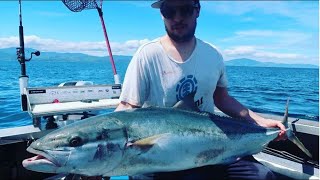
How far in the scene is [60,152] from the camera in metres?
2.07

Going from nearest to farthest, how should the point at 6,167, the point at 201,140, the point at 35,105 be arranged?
the point at 201,140 → the point at 6,167 → the point at 35,105

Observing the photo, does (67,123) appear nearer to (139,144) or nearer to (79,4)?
(139,144)

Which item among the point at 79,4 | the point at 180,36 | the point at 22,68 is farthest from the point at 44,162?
the point at 79,4

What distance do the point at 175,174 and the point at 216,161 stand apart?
1.13 ft

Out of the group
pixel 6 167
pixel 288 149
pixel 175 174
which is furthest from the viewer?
pixel 288 149

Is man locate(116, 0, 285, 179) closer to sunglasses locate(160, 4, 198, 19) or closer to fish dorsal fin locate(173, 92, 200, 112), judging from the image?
sunglasses locate(160, 4, 198, 19)

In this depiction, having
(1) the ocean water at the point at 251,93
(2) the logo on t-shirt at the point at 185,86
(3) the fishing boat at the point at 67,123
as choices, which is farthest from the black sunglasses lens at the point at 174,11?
(1) the ocean water at the point at 251,93

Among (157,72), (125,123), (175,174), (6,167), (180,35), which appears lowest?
(6,167)

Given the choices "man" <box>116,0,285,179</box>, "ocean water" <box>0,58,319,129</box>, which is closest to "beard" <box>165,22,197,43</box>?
"man" <box>116,0,285,179</box>

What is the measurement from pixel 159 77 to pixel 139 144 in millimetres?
821

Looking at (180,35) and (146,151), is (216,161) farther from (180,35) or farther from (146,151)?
(180,35)

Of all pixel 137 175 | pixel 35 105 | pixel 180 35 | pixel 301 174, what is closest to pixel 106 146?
pixel 137 175

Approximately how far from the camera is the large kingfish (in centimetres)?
209

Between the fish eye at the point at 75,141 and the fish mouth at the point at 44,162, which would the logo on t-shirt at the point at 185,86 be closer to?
the fish eye at the point at 75,141
